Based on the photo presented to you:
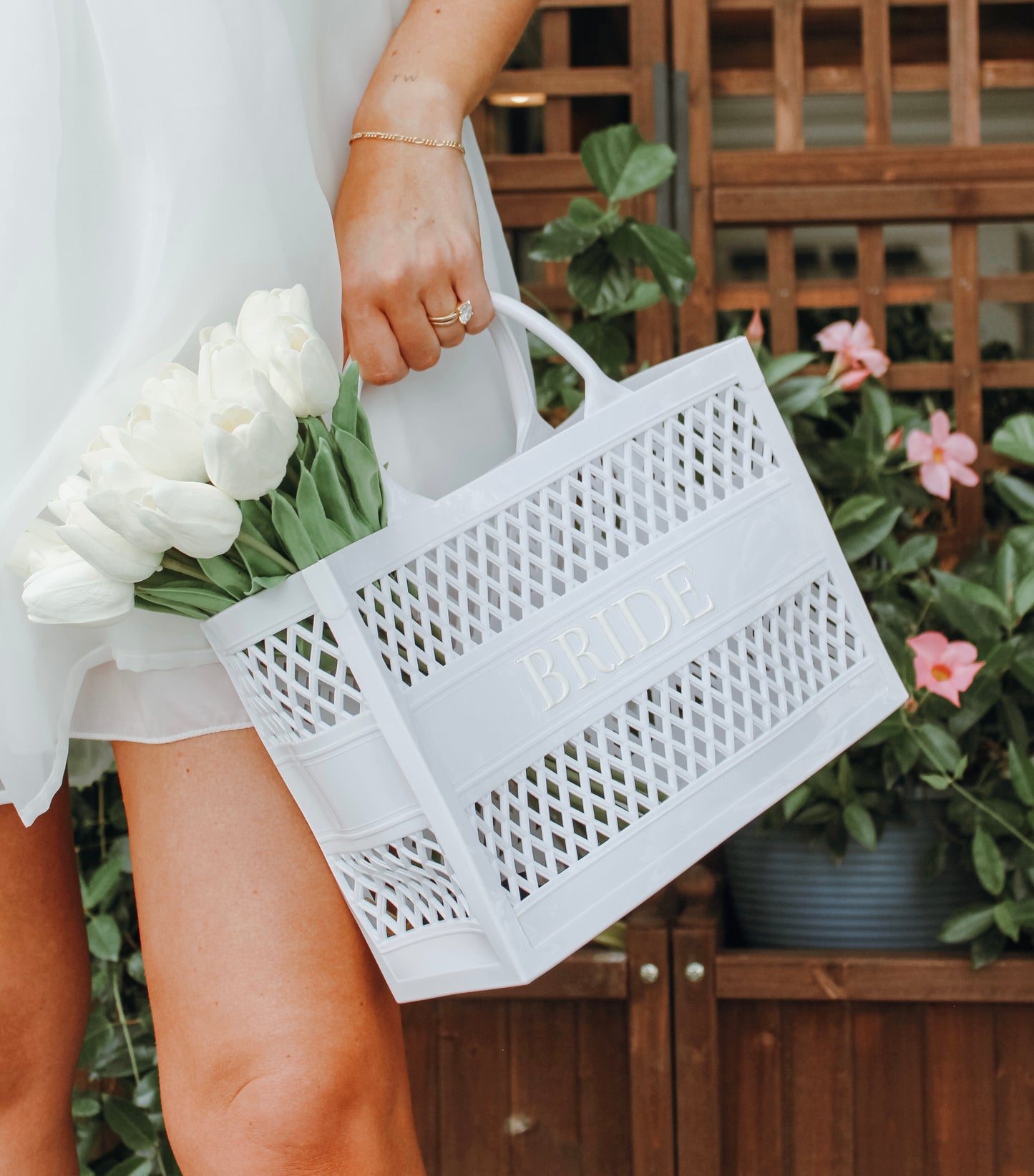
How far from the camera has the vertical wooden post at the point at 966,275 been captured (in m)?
1.47

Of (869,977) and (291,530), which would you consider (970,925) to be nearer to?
(869,977)

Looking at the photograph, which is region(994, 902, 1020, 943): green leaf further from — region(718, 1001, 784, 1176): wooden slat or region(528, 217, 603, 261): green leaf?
region(528, 217, 603, 261): green leaf

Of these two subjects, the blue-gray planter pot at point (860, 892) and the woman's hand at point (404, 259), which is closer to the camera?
the woman's hand at point (404, 259)

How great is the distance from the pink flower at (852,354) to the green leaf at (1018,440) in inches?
6.6

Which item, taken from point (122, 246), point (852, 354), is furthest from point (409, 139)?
point (852, 354)

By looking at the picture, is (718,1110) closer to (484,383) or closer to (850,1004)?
(850,1004)

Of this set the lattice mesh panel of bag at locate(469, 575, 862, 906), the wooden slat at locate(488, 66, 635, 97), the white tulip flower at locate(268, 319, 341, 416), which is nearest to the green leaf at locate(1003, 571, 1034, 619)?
the lattice mesh panel of bag at locate(469, 575, 862, 906)

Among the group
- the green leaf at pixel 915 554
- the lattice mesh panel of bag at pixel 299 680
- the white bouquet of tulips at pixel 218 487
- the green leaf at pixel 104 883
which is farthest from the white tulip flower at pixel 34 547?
the green leaf at pixel 915 554

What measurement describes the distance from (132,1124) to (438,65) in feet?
3.52

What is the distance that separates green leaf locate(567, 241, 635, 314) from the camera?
1.31m

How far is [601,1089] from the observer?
1244mm

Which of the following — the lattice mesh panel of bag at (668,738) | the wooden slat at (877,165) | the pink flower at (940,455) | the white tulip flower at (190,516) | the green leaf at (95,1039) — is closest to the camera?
the white tulip flower at (190,516)

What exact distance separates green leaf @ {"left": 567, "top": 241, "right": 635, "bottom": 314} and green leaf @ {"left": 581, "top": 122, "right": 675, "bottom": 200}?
8 centimetres

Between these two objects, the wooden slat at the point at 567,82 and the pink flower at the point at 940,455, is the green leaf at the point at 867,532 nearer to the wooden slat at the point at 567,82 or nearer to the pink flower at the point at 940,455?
the pink flower at the point at 940,455
